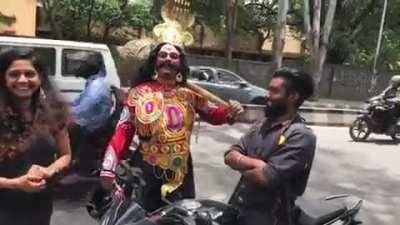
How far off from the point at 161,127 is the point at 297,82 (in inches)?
31.1

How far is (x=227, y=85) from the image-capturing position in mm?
Result: 20531

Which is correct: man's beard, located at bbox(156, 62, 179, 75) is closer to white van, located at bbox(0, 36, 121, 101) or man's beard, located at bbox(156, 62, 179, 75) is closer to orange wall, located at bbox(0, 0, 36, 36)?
white van, located at bbox(0, 36, 121, 101)

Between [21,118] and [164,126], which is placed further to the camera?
[164,126]

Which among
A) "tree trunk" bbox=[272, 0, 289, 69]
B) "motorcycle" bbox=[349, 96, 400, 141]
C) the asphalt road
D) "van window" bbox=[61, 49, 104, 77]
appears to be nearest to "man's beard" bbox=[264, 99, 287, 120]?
the asphalt road

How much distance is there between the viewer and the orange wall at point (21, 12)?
27.6 meters

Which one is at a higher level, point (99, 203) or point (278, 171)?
point (278, 171)

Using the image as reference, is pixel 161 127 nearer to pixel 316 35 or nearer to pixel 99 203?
pixel 99 203

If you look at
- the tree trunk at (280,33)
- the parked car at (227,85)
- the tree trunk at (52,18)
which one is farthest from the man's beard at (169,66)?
the tree trunk at (52,18)

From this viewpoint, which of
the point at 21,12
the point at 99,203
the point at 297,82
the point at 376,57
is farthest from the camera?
the point at 376,57

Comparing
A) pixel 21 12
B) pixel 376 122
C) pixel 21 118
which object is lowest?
pixel 376 122

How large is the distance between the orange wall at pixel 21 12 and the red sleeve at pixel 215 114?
24680mm

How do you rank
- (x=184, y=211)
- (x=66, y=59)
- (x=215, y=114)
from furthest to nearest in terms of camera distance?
(x=66, y=59), (x=215, y=114), (x=184, y=211)

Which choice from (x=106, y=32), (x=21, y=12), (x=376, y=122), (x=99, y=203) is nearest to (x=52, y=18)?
(x=21, y=12)

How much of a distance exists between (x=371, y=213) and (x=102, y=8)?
2369 centimetres
